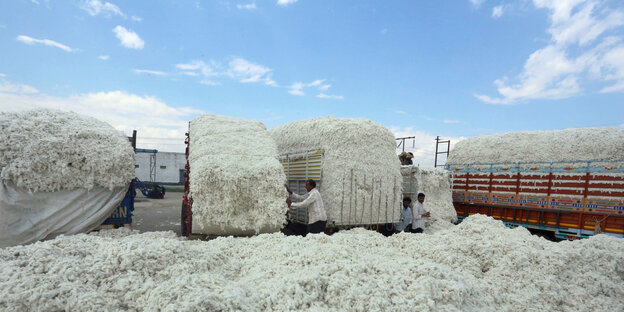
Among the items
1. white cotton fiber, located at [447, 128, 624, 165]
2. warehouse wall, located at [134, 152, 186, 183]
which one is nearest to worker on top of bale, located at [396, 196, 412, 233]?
white cotton fiber, located at [447, 128, 624, 165]

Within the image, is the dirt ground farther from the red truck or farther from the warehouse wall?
the warehouse wall

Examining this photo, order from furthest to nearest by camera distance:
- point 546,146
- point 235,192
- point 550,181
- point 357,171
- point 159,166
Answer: point 159,166, point 546,146, point 550,181, point 357,171, point 235,192

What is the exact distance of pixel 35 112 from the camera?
19.8 feet

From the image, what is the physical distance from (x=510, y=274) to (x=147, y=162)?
26.2 meters

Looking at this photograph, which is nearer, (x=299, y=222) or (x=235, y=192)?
(x=235, y=192)

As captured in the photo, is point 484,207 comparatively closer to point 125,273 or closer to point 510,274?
point 510,274

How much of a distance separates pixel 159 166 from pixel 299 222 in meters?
21.8

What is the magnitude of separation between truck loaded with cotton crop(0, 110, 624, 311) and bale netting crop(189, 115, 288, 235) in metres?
0.02

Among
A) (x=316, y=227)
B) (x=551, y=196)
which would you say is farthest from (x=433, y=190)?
(x=316, y=227)

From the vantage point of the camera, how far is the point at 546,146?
10258 mm

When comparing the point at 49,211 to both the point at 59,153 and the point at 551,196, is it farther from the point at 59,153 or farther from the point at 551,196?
the point at 551,196

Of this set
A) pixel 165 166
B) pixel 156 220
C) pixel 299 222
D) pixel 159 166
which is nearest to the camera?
pixel 299 222

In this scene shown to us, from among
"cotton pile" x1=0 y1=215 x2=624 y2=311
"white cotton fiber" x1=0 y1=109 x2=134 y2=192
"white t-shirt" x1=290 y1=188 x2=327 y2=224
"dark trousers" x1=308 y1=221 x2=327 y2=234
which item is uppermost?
"white cotton fiber" x1=0 y1=109 x2=134 y2=192

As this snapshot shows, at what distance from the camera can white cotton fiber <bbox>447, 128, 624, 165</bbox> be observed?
9445 millimetres
